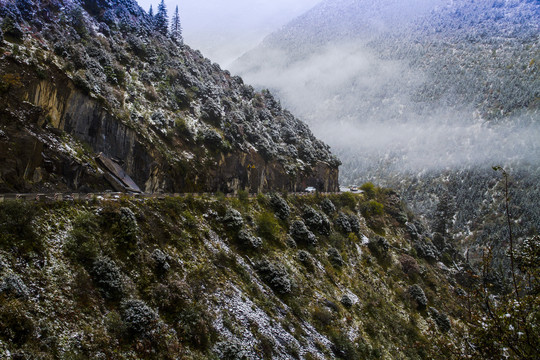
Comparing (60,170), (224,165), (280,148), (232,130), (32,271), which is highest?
(280,148)

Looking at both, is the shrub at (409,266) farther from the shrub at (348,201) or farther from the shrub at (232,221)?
the shrub at (232,221)

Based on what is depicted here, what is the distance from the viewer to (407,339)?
40.3 metres

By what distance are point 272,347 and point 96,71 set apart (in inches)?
1487

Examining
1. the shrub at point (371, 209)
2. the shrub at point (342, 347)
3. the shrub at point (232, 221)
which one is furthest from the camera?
the shrub at point (371, 209)

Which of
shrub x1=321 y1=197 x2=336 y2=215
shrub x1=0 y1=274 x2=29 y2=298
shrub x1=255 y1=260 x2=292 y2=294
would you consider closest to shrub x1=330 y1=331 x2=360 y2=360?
shrub x1=255 y1=260 x2=292 y2=294

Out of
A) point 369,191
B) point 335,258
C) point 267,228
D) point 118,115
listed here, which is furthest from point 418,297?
point 118,115

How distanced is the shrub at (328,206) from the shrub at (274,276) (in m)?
28.8

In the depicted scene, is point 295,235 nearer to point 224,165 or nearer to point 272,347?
point 224,165

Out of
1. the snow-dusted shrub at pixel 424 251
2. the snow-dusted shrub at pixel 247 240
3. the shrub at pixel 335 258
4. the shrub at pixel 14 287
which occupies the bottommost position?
the shrub at pixel 14 287

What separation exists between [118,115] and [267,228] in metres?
22.8

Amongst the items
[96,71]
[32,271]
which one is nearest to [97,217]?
[32,271]

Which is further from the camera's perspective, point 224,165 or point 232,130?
point 232,130

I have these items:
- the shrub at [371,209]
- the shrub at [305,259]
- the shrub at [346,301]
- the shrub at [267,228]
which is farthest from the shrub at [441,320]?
the shrub at [267,228]

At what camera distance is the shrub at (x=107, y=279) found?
57.4 ft
